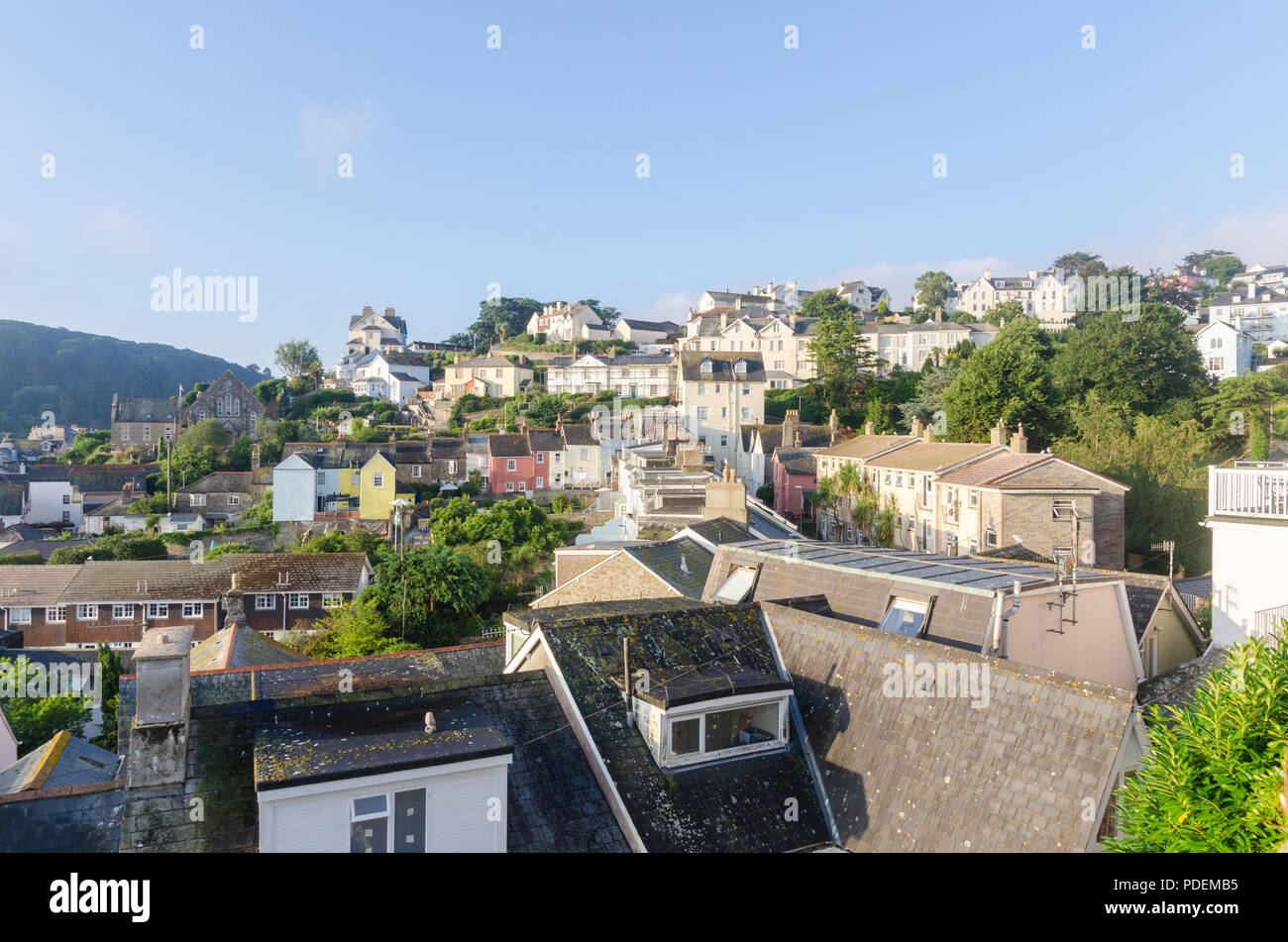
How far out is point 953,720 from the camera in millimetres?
9195

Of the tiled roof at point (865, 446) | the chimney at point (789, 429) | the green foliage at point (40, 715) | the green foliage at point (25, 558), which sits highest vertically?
the chimney at point (789, 429)

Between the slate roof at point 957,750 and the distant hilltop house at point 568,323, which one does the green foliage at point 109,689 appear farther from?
the distant hilltop house at point 568,323

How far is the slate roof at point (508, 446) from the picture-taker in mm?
71438

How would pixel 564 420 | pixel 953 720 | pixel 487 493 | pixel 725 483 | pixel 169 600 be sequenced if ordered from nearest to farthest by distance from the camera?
pixel 953 720 → pixel 725 483 → pixel 169 600 → pixel 487 493 → pixel 564 420

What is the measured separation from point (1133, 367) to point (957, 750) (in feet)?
181

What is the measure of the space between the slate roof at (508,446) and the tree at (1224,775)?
219 feet

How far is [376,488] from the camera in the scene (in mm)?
67250

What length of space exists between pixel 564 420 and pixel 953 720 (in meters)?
75.7

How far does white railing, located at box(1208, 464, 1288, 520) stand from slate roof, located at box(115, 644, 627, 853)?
10520 millimetres

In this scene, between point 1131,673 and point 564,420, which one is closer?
point 1131,673

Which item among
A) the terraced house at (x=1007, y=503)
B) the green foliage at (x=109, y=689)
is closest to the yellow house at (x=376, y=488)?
the green foliage at (x=109, y=689)
